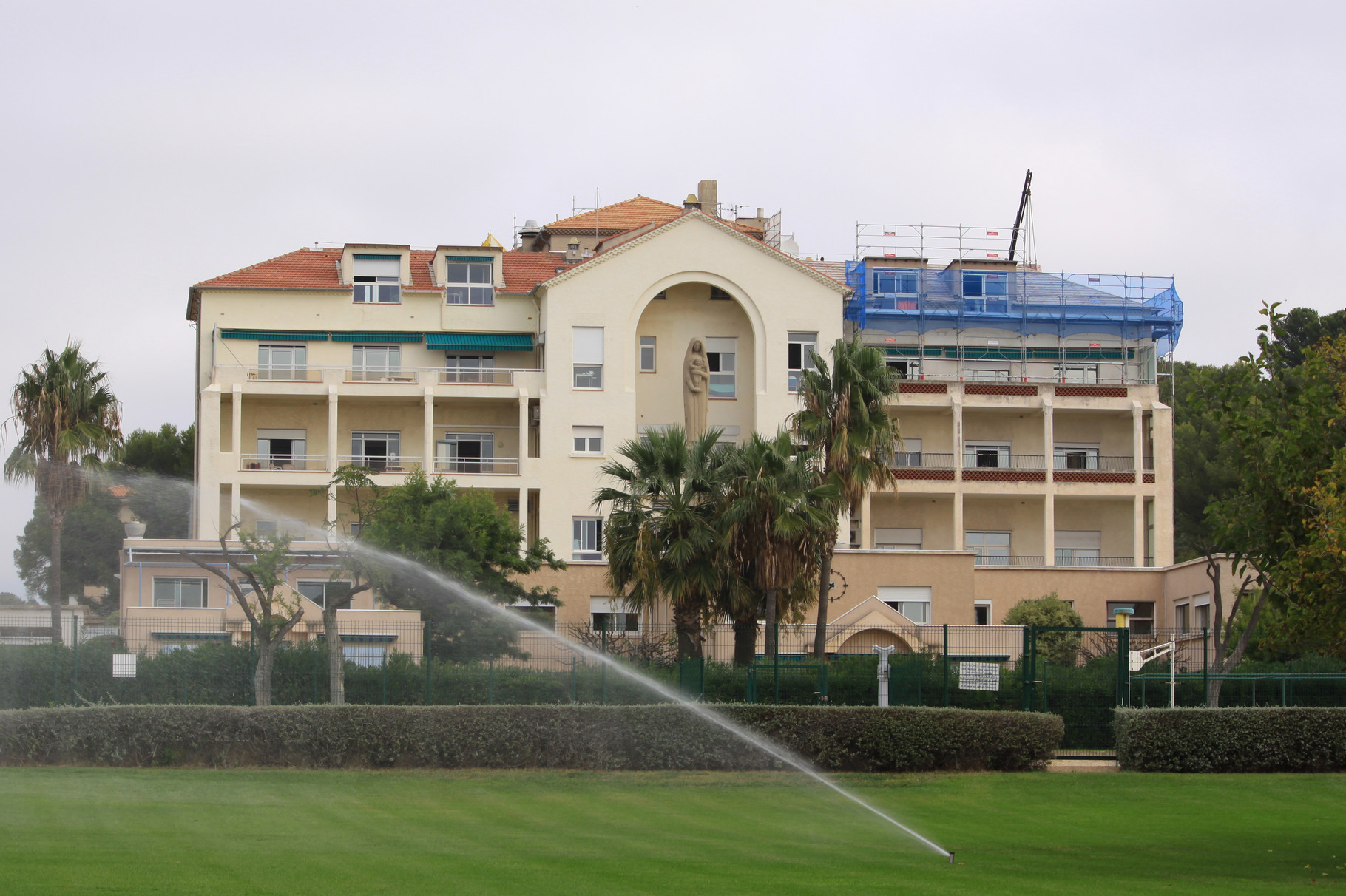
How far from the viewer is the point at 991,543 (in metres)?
69.2

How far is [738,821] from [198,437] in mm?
43171

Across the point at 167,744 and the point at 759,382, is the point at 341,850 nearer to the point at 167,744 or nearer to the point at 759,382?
the point at 167,744

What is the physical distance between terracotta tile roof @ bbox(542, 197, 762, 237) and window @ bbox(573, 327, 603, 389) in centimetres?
1199

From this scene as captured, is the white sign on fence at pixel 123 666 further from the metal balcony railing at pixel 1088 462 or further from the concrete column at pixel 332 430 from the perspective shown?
the metal balcony railing at pixel 1088 462

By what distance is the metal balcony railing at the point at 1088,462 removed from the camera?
6969 cm

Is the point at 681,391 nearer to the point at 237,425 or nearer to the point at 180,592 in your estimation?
the point at 237,425

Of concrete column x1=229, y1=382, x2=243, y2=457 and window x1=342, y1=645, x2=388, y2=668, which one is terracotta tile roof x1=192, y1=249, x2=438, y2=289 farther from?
window x1=342, y1=645, x2=388, y2=668

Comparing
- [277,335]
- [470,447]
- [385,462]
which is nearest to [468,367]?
[470,447]

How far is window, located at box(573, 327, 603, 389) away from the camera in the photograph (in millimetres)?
64188

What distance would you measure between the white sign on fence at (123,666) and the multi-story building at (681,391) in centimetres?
2531

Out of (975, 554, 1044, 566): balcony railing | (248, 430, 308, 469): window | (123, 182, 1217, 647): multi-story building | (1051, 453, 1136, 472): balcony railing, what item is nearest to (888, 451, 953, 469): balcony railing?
(123, 182, 1217, 647): multi-story building

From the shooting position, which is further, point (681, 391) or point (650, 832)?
point (681, 391)

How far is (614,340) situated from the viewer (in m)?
64.1

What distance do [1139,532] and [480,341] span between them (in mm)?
28678
